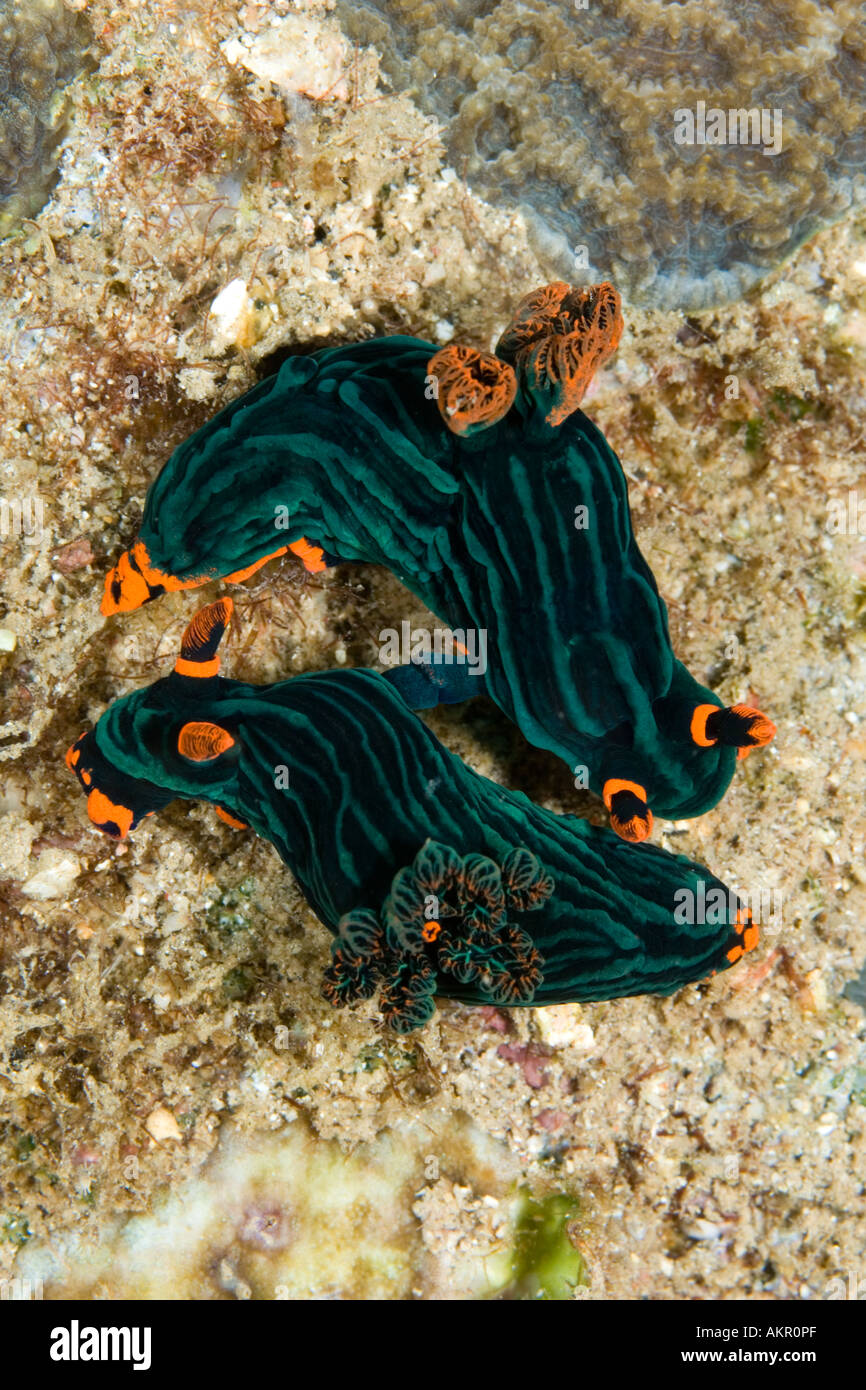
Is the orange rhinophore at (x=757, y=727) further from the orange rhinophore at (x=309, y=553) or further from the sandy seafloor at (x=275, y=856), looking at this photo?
the orange rhinophore at (x=309, y=553)

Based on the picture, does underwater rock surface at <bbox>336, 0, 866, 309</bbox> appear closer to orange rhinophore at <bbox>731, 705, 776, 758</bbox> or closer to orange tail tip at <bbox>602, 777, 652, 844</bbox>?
orange rhinophore at <bbox>731, 705, 776, 758</bbox>

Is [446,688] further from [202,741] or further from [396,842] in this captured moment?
[202,741]

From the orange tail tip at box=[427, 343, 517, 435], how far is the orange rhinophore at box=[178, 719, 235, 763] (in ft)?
4.91

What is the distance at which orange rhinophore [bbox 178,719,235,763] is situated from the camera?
346 centimetres

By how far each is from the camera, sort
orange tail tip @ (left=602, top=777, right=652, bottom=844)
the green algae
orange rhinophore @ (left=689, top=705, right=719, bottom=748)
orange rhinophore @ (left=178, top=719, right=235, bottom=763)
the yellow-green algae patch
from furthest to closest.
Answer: the green algae, the yellow-green algae patch, orange rhinophore @ (left=689, top=705, right=719, bottom=748), orange tail tip @ (left=602, top=777, right=652, bottom=844), orange rhinophore @ (left=178, top=719, right=235, bottom=763)

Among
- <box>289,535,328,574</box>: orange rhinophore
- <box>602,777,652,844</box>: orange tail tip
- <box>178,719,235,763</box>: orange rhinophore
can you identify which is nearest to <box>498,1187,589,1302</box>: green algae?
<box>602,777,652,844</box>: orange tail tip

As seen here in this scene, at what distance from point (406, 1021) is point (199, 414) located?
2809 mm

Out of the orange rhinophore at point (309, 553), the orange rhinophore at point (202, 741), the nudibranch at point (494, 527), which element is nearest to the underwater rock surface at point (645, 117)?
the nudibranch at point (494, 527)

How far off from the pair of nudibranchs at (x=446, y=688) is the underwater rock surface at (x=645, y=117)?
92cm

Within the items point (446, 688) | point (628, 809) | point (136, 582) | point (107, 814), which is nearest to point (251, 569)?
point (136, 582)

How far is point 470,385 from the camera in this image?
3.18 meters

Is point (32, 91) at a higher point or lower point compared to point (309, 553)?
higher

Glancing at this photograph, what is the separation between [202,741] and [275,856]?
3.27 feet

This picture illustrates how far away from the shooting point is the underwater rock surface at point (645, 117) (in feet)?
12.3
